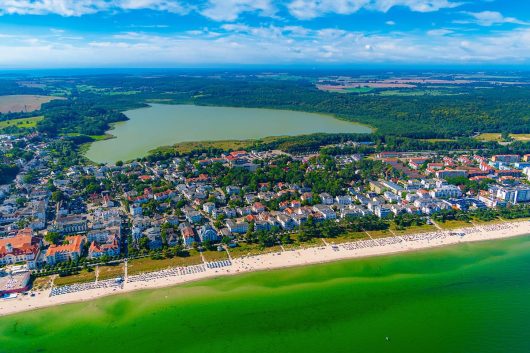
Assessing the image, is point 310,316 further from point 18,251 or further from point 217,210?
point 18,251

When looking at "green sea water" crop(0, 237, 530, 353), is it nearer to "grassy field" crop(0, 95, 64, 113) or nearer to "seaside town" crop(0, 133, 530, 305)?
"seaside town" crop(0, 133, 530, 305)

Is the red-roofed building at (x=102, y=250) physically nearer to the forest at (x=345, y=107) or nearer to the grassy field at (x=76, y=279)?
the grassy field at (x=76, y=279)

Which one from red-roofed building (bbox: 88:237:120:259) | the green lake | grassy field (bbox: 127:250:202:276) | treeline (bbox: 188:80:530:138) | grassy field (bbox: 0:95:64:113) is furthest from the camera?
grassy field (bbox: 0:95:64:113)

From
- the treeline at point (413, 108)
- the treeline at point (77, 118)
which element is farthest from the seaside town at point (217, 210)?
the treeline at point (413, 108)

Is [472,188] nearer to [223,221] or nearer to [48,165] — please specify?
[223,221]

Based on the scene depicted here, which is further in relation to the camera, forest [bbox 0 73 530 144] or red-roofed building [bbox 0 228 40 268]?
forest [bbox 0 73 530 144]

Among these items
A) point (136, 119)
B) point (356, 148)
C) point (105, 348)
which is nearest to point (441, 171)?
point (356, 148)

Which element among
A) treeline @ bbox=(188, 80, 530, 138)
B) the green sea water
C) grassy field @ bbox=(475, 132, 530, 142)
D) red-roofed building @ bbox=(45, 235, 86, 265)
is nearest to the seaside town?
red-roofed building @ bbox=(45, 235, 86, 265)
